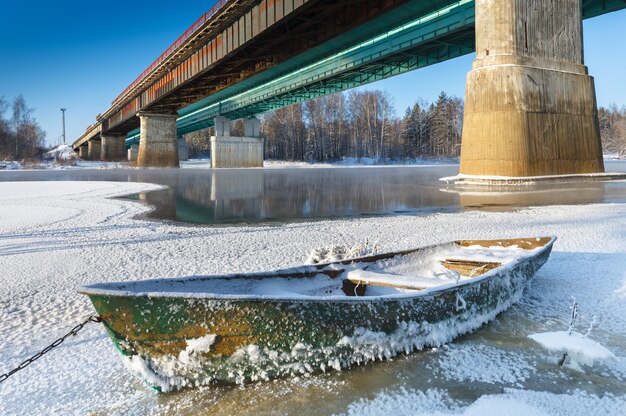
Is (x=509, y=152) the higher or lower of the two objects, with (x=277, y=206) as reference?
higher

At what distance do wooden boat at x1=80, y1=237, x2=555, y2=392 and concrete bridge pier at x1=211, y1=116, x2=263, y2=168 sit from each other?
176 ft

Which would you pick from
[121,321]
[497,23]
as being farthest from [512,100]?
[121,321]

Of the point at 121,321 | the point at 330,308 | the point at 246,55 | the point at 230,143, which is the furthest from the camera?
the point at 230,143

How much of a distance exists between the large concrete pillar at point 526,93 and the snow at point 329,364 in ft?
39.9

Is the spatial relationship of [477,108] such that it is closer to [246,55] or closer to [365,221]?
[365,221]

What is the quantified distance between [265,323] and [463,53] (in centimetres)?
3259

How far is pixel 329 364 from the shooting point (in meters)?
3.44

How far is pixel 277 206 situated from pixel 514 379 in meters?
12.1

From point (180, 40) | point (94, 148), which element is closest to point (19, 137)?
point (94, 148)

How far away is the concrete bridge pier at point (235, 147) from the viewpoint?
2217 inches

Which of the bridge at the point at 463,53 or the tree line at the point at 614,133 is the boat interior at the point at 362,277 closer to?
the bridge at the point at 463,53

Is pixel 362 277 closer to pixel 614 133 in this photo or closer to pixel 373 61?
pixel 373 61

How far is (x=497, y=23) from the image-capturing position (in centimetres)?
2073

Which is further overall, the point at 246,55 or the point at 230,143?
the point at 230,143
